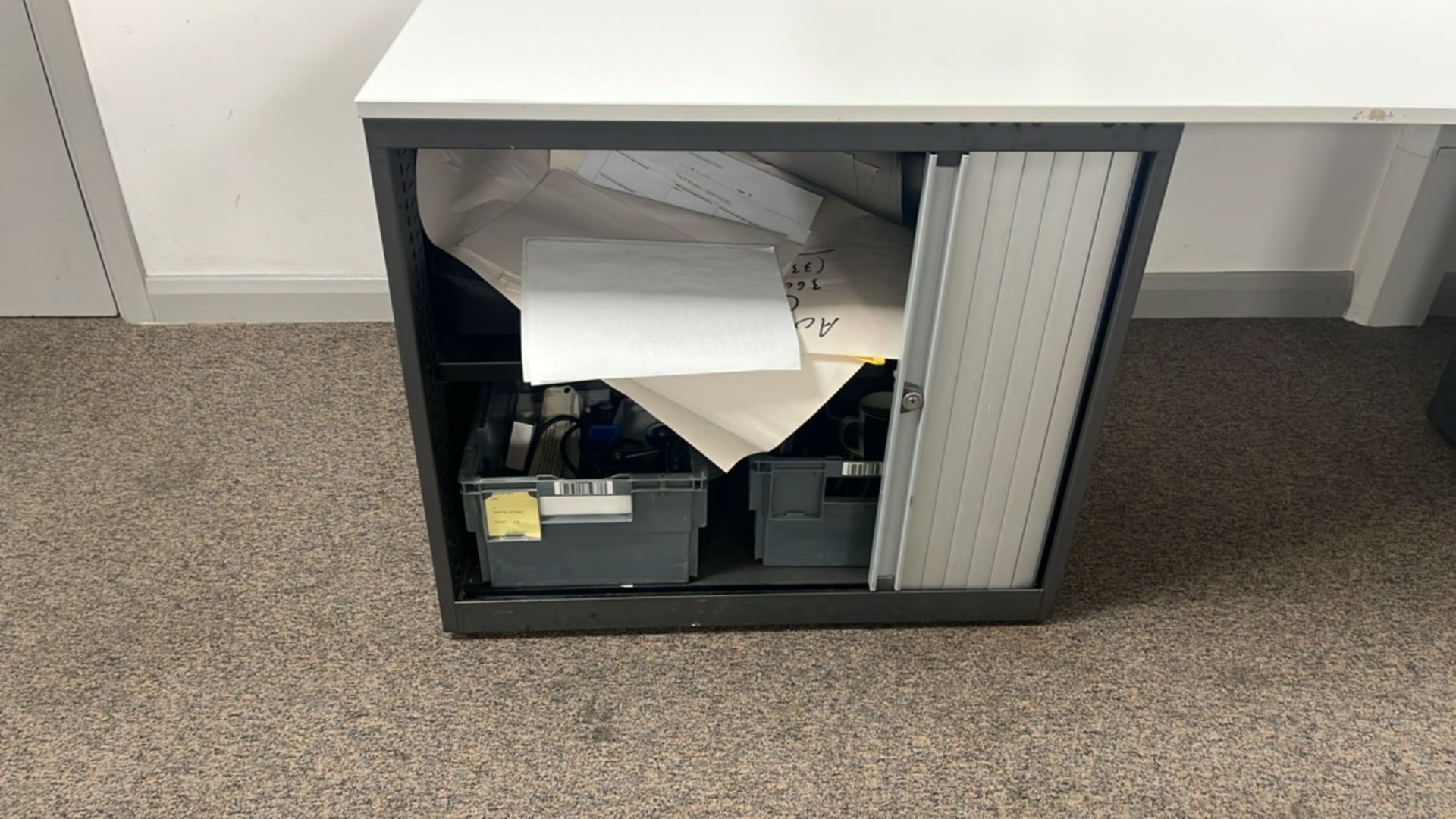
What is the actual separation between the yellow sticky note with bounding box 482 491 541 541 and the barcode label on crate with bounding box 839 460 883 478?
1.11 feet

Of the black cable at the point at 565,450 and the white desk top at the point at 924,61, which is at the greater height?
the white desk top at the point at 924,61

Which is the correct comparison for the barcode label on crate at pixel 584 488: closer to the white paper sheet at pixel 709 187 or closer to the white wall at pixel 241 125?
the white paper sheet at pixel 709 187

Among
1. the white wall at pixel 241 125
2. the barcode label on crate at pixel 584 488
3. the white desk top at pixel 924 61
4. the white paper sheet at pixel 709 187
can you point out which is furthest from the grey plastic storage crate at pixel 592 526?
the white wall at pixel 241 125

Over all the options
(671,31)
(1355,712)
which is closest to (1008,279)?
(671,31)

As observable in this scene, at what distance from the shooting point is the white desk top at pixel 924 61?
0.89 metres

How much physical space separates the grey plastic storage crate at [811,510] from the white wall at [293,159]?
3.06ft

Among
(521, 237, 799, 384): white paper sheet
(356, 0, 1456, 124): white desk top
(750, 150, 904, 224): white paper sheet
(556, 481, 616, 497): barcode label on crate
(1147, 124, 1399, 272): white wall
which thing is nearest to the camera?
(356, 0, 1456, 124): white desk top

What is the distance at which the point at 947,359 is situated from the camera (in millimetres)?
1052

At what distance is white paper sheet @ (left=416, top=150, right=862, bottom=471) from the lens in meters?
1.06

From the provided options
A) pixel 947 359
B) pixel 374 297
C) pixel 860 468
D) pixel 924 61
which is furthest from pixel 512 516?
pixel 374 297

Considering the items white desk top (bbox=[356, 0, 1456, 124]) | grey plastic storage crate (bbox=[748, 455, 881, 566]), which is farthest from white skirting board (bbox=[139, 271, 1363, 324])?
grey plastic storage crate (bbox=[748, 455, 881, 566])

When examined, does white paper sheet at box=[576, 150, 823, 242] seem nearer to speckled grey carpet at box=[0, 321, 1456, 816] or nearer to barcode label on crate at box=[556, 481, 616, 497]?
barcode label on crate at box=[556, 481, 616, 497]

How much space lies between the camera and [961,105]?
89 centimetres

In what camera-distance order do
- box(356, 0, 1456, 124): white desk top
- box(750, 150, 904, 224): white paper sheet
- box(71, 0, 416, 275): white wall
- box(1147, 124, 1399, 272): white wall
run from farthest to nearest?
box(1147, 124, 1399, 272): white wall
box(71, 0, 416, 275): white wall
box(750, 150, 904, 224): white paper sheet
box(356, 0, 1456, 124): white desk top
